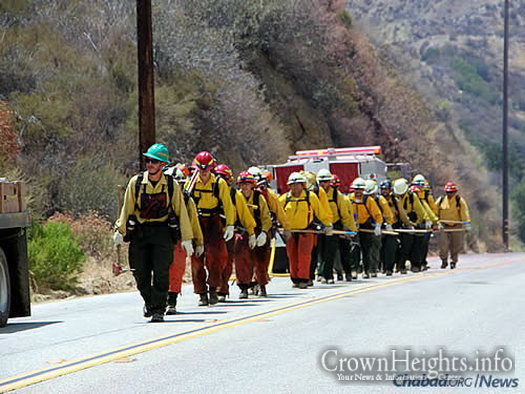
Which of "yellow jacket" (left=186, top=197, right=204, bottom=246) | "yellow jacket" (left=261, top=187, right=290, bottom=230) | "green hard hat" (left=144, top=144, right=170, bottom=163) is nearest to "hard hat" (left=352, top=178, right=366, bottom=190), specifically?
"yellow jacket" (left=261, top=187, right=290, bottom=230)

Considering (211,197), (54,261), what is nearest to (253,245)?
(211,197)

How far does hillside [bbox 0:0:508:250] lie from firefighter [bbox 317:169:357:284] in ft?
20.3

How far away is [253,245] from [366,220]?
7617 mm

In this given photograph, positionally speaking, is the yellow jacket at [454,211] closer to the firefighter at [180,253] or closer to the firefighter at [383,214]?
the firefighter at [383,214]

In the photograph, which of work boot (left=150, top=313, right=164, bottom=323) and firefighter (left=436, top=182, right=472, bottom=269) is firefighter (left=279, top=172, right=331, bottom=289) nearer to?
work boot (left=150, top=313, right=164, bottom=323)

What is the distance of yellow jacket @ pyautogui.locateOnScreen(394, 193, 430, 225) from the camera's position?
26.4 m

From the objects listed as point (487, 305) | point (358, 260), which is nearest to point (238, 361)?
point (487, 305)

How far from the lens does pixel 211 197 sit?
1560 cm

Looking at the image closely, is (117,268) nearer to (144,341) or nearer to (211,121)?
(144,341)

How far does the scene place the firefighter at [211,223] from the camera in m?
15.6

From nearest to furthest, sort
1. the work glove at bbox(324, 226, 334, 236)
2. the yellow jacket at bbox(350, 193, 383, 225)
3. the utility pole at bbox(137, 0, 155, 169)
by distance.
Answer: the work glove at bbox(324, 226, 334, 236)
the utility pole at bbox(137, 0, 155, 169)
the yellow jacket at bbox(350, 193, 383, 225)

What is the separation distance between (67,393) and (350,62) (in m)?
41.7

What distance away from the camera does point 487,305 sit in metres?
15.7

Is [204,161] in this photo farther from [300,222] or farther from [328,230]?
[328,230]
